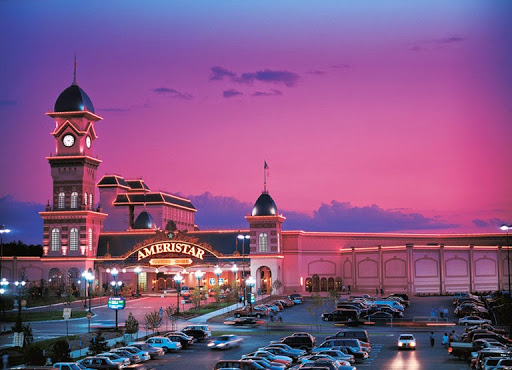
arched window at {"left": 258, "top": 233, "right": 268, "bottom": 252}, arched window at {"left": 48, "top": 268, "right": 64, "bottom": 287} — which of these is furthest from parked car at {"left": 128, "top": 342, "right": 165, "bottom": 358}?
arched window at {"left": 48, "top": 268, "right": 64, "bottom": 287}

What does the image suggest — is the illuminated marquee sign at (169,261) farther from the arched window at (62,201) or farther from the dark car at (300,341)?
the dark car at (300,341)

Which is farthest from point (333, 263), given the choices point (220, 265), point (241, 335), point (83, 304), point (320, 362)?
point (320, 362)

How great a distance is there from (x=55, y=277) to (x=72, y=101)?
23.5 meters

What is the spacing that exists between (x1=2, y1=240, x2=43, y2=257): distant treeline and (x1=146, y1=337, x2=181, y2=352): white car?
335ft

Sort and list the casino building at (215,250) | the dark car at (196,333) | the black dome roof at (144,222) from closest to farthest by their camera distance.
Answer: the dark car at (196,333) → the casino building at (215,250) → the black dome roof at (144,222)

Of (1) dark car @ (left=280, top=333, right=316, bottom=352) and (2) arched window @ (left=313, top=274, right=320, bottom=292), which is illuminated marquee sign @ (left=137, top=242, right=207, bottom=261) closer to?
(2) arched window @ (left=313, top=274, right=320, bottom=292)

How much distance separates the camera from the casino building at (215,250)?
98375 millimetres

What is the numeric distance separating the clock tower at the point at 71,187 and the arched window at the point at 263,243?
22.9 meters

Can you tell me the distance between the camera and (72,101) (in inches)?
4082

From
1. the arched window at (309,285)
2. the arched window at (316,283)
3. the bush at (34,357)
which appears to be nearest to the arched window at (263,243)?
the arched window at (309,285)

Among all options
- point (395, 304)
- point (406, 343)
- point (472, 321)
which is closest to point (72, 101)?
point (395, 304)

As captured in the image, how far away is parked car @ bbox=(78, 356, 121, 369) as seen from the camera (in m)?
42.4

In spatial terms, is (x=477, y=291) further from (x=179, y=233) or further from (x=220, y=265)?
(x=179, y=233)

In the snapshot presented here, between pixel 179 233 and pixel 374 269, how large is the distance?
26033mm
